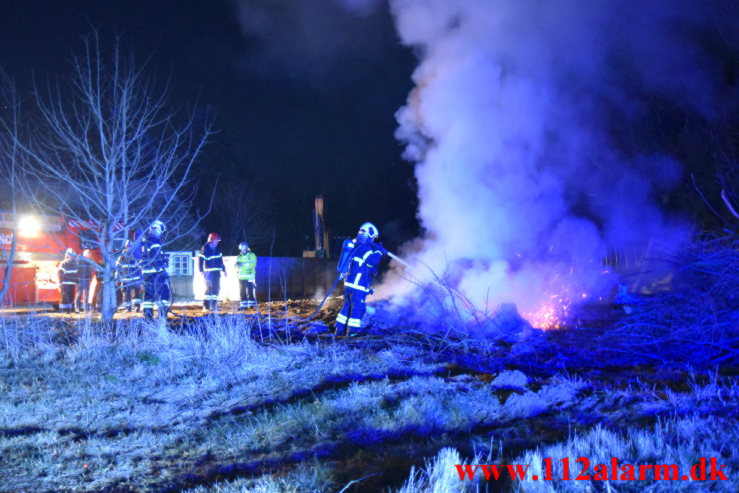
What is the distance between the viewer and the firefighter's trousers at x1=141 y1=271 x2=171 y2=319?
8.45 m

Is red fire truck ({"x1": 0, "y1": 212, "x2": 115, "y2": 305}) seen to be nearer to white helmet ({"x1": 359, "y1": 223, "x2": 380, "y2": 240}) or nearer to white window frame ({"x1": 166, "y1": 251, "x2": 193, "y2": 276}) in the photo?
white window frame ({"x1": 166, "y1": 251, "x2": 193, "y2": 276})

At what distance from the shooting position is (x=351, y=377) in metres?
5.02

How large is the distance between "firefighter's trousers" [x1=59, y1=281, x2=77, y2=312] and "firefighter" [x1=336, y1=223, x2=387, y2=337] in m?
6.33

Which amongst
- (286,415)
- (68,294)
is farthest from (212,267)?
(286,415)

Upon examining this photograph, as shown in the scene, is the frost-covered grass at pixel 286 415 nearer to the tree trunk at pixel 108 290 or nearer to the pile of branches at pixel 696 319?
the pile of branches at pixel 696 319

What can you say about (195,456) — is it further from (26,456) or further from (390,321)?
(390,321)

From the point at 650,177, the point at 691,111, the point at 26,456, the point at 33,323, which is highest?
the point at 691,111

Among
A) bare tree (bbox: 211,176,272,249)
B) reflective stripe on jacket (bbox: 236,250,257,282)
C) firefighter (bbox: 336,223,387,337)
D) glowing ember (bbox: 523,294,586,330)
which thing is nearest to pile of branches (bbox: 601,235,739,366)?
glowing ember (bbox: 523,294,586,330)

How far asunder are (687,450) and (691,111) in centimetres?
1321

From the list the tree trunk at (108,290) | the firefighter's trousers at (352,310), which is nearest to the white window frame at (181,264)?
the tree trunk at (108,290)

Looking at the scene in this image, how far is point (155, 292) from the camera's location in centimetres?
845

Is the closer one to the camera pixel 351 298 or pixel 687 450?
pixel 687 450

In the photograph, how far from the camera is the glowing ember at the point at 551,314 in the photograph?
8867 millimetres

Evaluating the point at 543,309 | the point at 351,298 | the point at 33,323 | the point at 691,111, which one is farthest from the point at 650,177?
the point at 33,323
